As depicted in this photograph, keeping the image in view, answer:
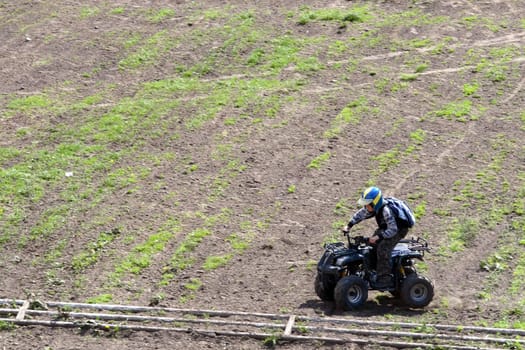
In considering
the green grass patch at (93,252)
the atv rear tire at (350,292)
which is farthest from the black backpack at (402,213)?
the green grass patch at (93,252)

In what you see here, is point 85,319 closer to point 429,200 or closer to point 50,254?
point 50,254

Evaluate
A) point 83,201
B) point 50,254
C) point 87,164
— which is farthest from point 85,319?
point 87,164

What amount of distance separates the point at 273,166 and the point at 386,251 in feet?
22.3

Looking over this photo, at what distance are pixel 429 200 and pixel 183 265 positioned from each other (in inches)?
227

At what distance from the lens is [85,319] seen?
617 inches

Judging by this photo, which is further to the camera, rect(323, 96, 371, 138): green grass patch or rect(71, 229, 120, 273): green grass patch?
rect(323, 96, 371, 138): green grass patch

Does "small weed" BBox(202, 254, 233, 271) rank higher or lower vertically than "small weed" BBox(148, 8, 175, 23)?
higher

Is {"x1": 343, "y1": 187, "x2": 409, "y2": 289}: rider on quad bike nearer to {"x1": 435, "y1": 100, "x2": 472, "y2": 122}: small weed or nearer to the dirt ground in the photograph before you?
the dirt ground

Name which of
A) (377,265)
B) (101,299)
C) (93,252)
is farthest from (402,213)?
(93,252)

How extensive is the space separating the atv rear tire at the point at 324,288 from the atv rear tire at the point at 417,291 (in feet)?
3.96

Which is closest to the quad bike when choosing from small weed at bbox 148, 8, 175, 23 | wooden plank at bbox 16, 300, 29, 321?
wooden plank at bbox 16, 300, 29, 321

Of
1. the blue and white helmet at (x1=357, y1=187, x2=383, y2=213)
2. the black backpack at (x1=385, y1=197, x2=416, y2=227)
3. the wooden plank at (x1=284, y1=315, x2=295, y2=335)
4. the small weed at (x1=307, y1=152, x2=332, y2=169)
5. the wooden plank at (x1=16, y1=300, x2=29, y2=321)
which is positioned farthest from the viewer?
the small weed at (x1=307, y1=152, x2=332, y2=169)

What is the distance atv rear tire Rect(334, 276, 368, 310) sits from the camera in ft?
52.8

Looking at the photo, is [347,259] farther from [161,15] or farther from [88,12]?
[88,12]
